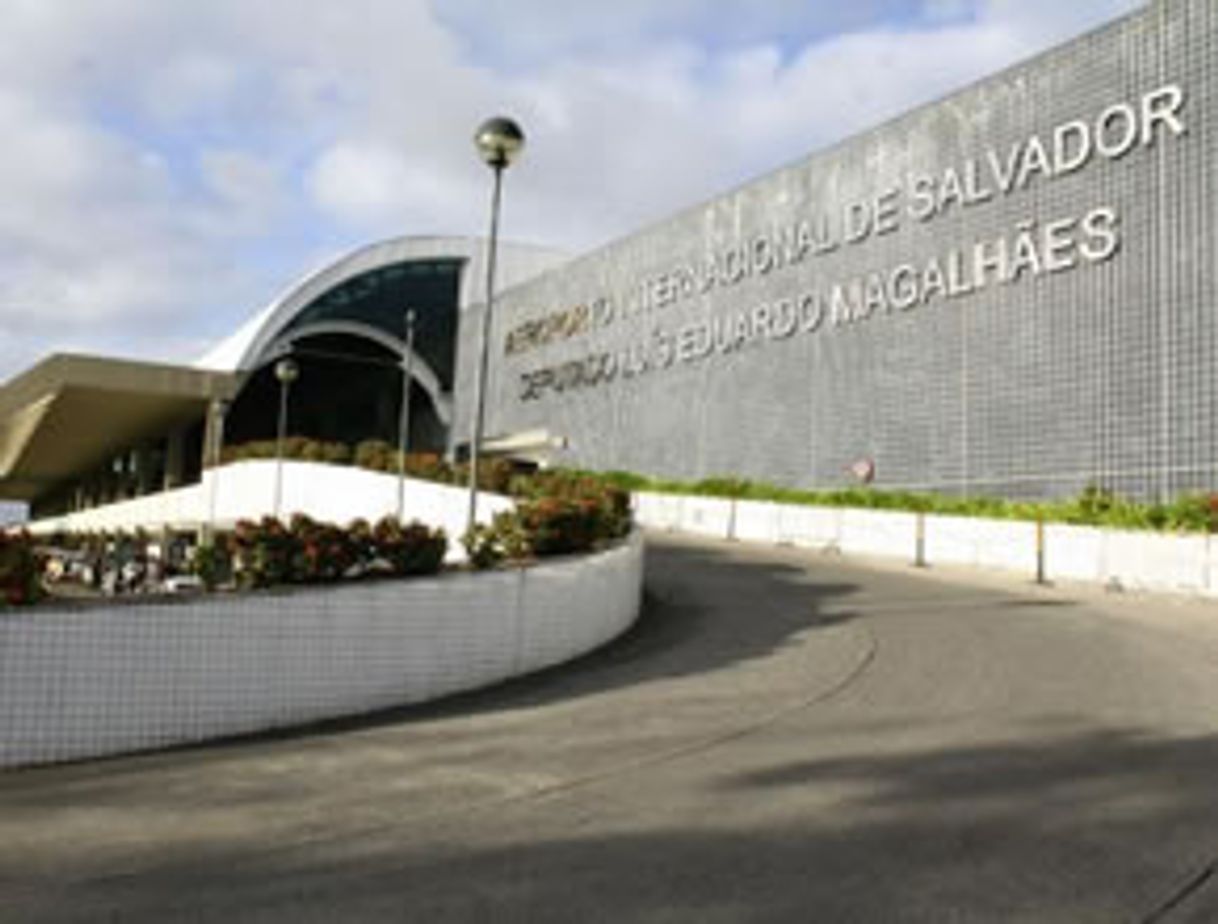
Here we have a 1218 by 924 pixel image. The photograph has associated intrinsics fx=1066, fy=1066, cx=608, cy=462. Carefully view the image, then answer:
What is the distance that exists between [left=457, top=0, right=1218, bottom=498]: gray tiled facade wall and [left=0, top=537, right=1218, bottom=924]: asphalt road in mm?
12684

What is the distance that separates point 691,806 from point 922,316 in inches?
936

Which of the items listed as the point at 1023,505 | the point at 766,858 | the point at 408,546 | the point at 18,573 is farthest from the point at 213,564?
the point at 1023,505

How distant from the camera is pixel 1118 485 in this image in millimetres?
22172

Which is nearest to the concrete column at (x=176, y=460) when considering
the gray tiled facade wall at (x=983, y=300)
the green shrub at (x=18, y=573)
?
the gray tiled facade wall at (x=983, y=300)

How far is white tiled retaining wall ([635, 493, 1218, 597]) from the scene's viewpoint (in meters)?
17.9

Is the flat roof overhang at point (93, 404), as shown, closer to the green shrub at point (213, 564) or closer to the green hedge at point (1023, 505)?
the green hedge at point (1023, 505)

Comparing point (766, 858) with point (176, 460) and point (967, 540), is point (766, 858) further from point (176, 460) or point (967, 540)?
point (176, 460)

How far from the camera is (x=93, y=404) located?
150ft

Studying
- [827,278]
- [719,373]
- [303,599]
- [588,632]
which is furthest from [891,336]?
[303,599]

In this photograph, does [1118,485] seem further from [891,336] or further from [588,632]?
[588,632]

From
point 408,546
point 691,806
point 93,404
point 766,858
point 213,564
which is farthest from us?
point 93,404

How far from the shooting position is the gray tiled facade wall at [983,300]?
22.0 metres

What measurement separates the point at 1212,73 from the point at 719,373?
56.5 ft

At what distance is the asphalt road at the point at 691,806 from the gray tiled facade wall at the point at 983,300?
12684mm
